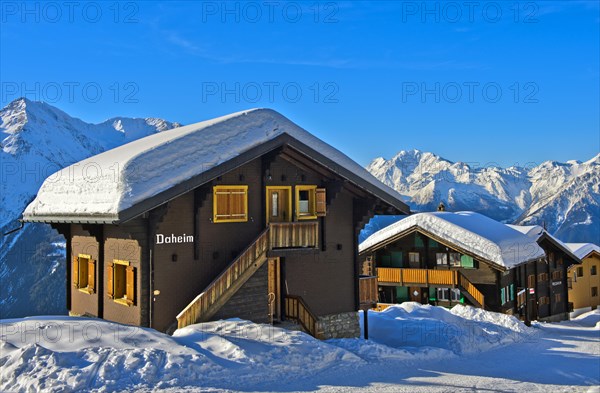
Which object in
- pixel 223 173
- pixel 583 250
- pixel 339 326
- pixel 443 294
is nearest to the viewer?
pixel 223 173

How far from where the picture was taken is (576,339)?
93.6 feet

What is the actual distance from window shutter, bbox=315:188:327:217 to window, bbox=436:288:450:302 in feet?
59.0

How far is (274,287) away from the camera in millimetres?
20172

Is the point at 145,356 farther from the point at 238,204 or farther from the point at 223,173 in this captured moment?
the point at 238,204

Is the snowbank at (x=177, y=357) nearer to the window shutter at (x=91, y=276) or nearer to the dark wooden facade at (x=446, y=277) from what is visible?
the window shutter at (x=91, y=276)

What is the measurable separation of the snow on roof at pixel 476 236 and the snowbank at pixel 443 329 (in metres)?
4.68

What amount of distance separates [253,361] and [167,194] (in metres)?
5.14

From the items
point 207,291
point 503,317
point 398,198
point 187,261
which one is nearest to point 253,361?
point 207,291

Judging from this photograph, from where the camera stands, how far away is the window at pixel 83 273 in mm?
20109

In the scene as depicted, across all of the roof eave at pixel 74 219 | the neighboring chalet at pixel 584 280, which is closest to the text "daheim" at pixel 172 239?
the roof eave at pixel 74 219

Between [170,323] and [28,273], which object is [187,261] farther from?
[28,273]

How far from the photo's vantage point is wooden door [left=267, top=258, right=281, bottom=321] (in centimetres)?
1988

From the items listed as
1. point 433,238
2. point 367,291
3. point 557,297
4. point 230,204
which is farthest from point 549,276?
point 230,204

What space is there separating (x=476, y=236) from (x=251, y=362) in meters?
22.9
